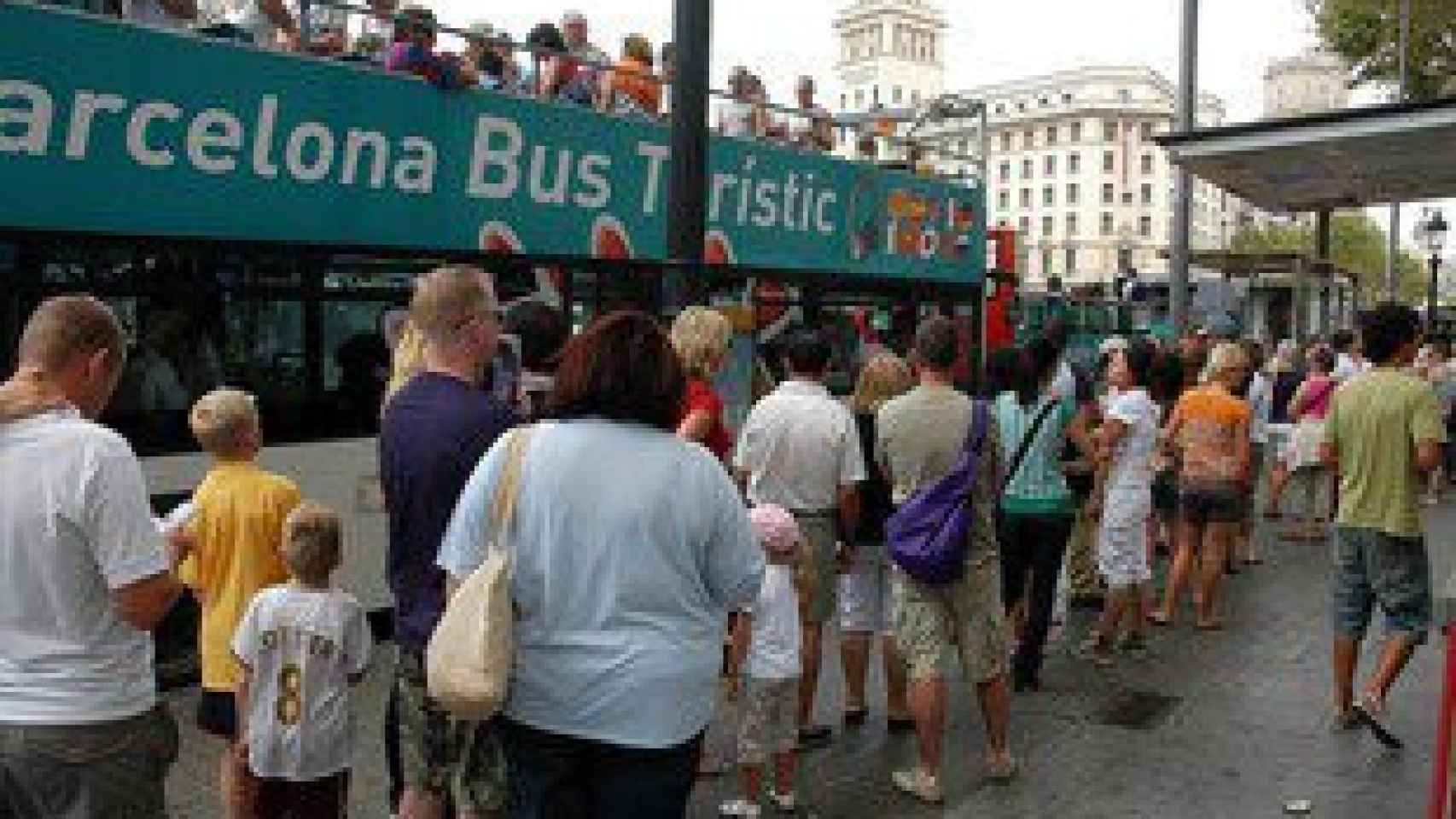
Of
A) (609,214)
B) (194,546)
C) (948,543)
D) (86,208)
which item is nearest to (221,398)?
(194,546)

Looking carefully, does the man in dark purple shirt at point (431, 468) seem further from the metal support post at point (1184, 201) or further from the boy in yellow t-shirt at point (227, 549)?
the metal support post at point (1184, 201)

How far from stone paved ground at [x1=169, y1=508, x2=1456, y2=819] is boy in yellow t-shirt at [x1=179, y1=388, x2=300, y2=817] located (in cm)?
107

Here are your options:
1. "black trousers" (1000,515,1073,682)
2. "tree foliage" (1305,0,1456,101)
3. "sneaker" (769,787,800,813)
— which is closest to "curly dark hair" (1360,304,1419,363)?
"black trousers" (1000,515,1073,682)

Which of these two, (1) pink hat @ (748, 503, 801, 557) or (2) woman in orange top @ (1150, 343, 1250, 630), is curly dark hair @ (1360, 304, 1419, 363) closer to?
(2) woman in orange top @ (1150, 343, 1250, 630)

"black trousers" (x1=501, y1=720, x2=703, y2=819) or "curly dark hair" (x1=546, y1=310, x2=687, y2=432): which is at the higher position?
"curly dark hair" (x1=546, y1=310, x2=687, y2=432)

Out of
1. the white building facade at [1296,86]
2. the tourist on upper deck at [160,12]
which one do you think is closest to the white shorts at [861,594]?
the tourist on upper deck at [160,12]

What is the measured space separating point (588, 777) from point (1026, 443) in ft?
14.5

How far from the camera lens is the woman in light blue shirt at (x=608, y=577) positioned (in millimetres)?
2926

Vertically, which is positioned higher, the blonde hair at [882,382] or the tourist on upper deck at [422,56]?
the tourist on upper deck at [422,56]

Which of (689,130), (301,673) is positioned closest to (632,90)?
(689,130)

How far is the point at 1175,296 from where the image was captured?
1495 centimetres

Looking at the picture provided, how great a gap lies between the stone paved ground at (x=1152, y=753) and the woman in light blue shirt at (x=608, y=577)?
268 centimetres

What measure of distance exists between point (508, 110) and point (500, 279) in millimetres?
1006

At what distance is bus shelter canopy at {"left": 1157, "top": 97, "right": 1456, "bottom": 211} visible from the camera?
1070 centimetres
